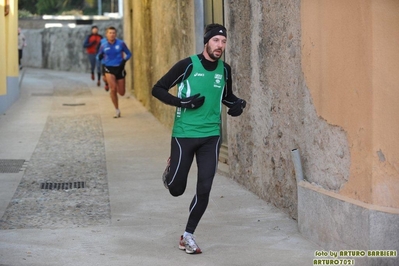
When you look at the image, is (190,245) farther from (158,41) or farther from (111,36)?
(111,36)

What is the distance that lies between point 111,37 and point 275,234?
10190mm

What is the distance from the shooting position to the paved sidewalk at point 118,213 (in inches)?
272

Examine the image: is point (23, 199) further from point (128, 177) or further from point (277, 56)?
point (277, 56)

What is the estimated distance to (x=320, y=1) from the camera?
279 inches

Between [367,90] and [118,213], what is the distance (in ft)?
10.5

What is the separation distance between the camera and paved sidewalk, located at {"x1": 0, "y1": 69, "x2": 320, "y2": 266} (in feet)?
22.7

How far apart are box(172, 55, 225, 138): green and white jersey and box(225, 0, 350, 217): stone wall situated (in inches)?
35.9

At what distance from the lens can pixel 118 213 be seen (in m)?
8.52

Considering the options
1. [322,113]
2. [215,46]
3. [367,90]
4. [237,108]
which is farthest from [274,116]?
[367,90]

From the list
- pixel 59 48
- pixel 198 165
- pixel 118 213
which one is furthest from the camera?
pixel 59 48

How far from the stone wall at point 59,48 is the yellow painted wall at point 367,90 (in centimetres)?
2636

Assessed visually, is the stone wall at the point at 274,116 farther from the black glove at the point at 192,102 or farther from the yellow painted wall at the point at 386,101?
the black glove at the point at 192,102

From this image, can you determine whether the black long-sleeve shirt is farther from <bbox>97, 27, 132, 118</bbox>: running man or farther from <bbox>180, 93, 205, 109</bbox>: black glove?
<bbox>97, 27, 132, 118</bbox>: running man

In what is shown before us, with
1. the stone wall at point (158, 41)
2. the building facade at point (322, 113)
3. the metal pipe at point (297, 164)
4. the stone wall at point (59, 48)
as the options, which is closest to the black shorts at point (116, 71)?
the stone wall at point (158, 41)
